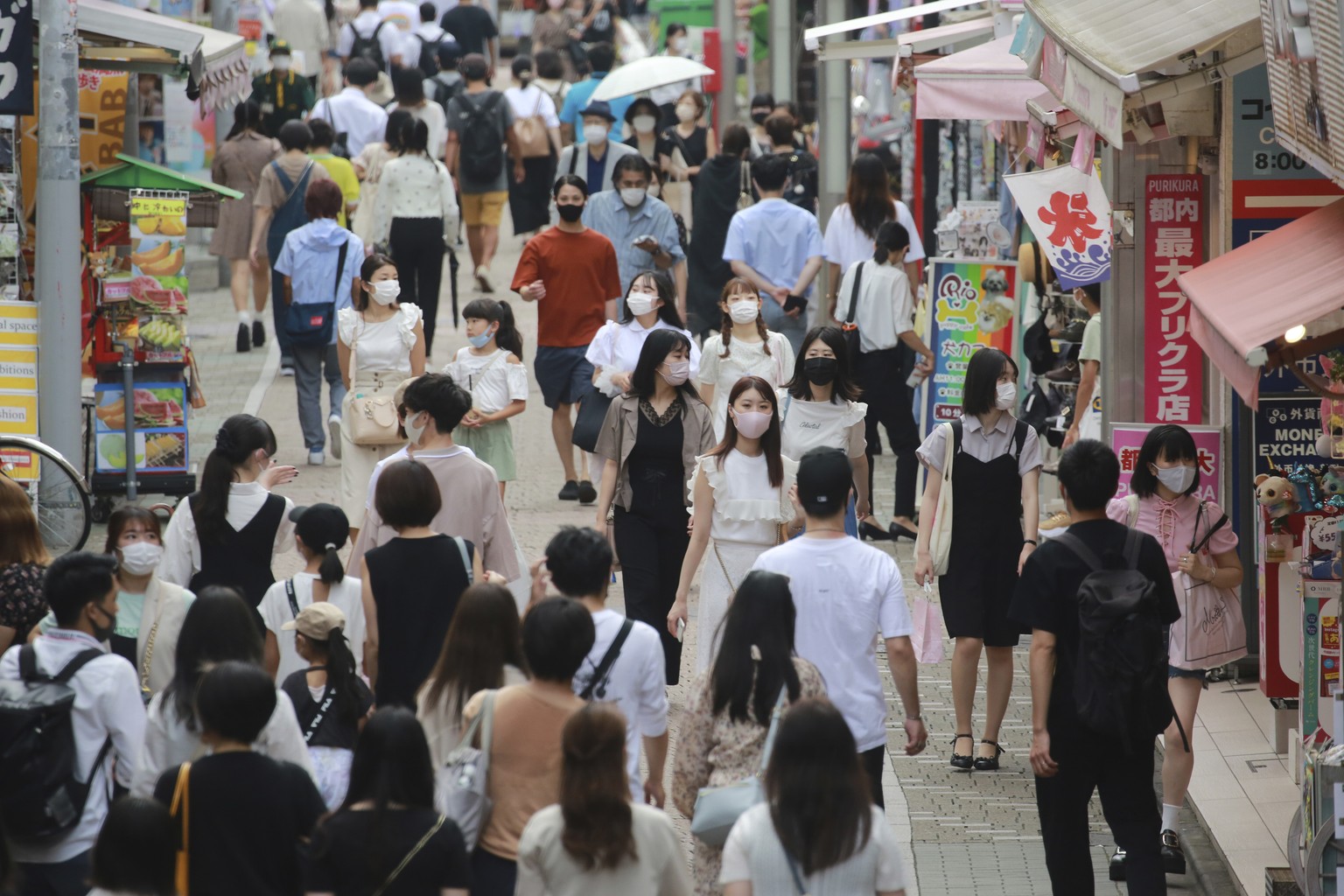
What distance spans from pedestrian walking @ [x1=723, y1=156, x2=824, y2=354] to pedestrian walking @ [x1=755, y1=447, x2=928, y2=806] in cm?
705

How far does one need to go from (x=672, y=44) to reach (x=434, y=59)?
130 inches

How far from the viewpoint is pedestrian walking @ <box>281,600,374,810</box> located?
573cm

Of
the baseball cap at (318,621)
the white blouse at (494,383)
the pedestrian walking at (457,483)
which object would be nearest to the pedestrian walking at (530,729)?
the baseball cap at (318,621)

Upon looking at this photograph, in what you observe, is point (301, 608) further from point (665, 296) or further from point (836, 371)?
point (665, 296)

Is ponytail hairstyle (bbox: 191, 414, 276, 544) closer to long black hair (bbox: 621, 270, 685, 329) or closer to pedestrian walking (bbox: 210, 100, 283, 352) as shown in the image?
long black hair (bbox: 621, 270, 685, 329)

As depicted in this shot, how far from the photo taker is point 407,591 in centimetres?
631

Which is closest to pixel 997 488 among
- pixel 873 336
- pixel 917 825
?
pixel 917 825

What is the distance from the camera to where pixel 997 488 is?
824 centimetres

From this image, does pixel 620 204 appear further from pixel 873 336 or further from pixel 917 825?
pixel 917 825

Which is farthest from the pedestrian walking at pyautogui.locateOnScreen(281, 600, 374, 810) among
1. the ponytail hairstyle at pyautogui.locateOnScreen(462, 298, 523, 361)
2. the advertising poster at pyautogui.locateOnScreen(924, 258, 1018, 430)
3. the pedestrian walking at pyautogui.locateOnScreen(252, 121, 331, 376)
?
the pedestrian walking at pyautogui.locateOnScreen(252, 121, 331, 376)

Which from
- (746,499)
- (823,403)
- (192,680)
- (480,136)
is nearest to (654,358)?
(823,403)

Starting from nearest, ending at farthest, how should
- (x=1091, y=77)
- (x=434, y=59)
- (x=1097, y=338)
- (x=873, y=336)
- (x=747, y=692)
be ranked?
(x=747, y=692) < (x=1091, y=77) < (x=1097, y=338) < (x=873, y=336) < (x=434, y=59)

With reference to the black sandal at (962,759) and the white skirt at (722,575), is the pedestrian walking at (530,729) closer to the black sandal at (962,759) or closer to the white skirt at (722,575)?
the white skirt at (722,575)

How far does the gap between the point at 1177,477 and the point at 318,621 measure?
11.2ft
